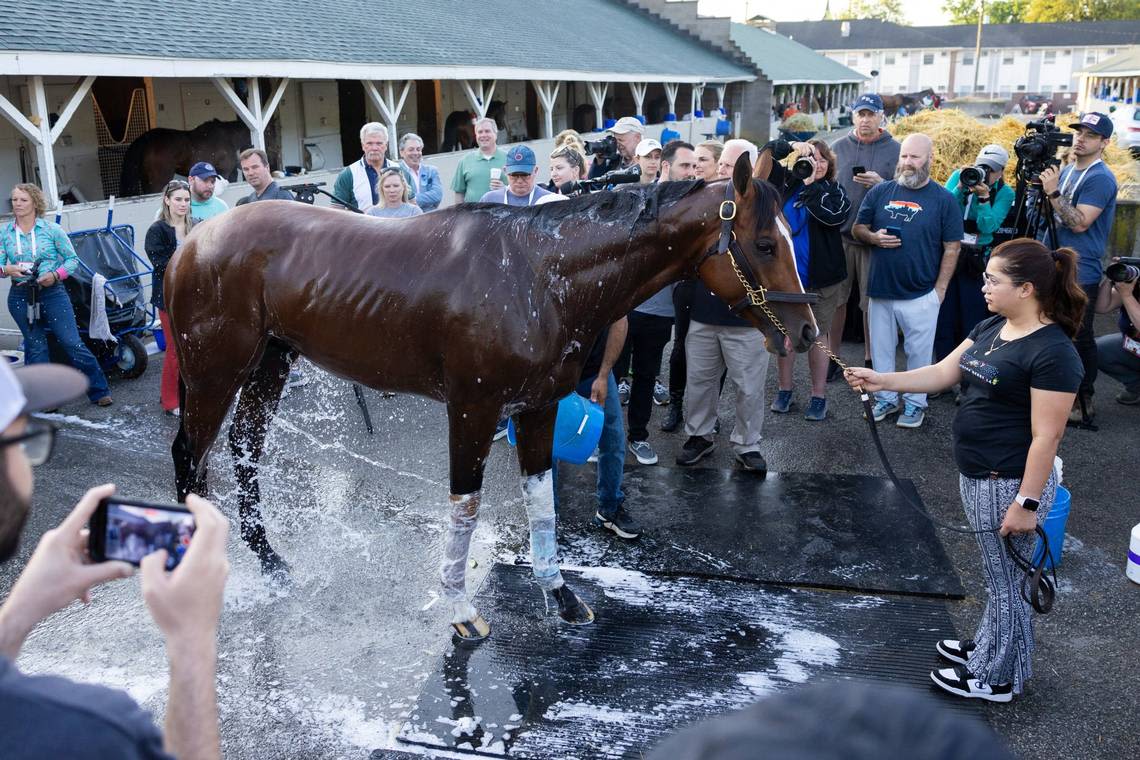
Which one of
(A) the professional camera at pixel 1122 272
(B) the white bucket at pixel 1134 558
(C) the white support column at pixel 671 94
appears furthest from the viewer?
(C) the white support column at pixel 671 94

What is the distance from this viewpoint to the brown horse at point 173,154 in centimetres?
1254

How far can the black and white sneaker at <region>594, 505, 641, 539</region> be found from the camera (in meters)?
4.74

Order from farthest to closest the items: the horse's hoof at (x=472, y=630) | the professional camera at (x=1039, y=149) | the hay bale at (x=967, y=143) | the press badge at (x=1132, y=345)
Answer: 1. the hay bale at (x=967, y=143)
2. the press badge at (x=1132, y=345)
3. the professional camera at (x=1039, y=149)
4. the horse's hoof at (x=472, y=630)

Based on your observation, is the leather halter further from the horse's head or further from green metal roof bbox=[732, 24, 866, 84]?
green metal roof bbox=[732, 24, 866, 84]

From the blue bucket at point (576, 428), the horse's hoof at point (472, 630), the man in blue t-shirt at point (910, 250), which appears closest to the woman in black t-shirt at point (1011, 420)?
the blue bucket at point (576, 428)

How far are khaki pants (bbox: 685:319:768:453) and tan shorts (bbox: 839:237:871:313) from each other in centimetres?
141

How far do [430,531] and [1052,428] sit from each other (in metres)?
3.08

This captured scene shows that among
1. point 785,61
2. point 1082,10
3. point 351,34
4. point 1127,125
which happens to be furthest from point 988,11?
point 351,34

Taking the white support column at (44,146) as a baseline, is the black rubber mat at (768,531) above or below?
below

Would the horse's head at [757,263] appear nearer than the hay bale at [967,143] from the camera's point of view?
Yes

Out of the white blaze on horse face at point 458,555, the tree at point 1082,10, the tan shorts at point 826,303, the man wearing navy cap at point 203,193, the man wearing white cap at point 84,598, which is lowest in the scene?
the white blaze on horse face at point 458,555

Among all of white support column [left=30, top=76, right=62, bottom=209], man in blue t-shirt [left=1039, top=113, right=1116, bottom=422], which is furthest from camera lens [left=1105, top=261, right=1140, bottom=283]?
white support column [left=30, top=76, right=62, bottom=209]

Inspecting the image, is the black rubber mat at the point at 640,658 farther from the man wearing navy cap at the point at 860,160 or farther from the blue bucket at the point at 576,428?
the man wearing navy cap at the point at 860,160

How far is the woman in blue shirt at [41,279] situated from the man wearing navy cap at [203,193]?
3.40 feet
